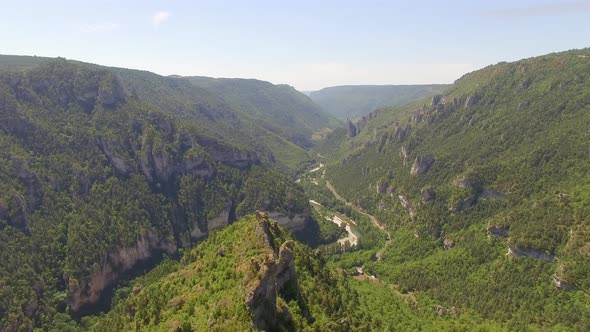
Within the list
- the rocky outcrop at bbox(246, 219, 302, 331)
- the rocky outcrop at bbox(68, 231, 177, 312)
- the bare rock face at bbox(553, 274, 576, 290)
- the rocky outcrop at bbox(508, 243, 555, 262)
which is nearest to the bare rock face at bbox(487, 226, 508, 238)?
the rocky outcrop at bbox(508, 243, 555, 262)

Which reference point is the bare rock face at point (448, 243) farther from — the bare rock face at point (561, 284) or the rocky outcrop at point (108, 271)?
the rocky outcrop at point (108, 271)

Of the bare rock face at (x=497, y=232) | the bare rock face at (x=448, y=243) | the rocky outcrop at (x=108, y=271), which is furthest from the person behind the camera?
the bare rock face at (x=448, y=243)

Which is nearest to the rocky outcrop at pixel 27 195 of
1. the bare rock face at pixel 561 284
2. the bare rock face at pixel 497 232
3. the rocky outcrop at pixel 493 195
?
the bare rock face at pixel 497 232

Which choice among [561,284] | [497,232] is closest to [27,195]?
[497,232]

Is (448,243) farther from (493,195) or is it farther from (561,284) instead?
(561,284)

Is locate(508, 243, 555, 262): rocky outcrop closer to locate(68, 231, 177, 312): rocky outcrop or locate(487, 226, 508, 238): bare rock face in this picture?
locate(487, 226, 508, 238): bare rock face

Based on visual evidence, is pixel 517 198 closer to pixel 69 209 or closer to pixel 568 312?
pixel 568 312

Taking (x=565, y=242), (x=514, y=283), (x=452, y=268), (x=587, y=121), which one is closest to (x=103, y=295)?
(x=452, y=268)
